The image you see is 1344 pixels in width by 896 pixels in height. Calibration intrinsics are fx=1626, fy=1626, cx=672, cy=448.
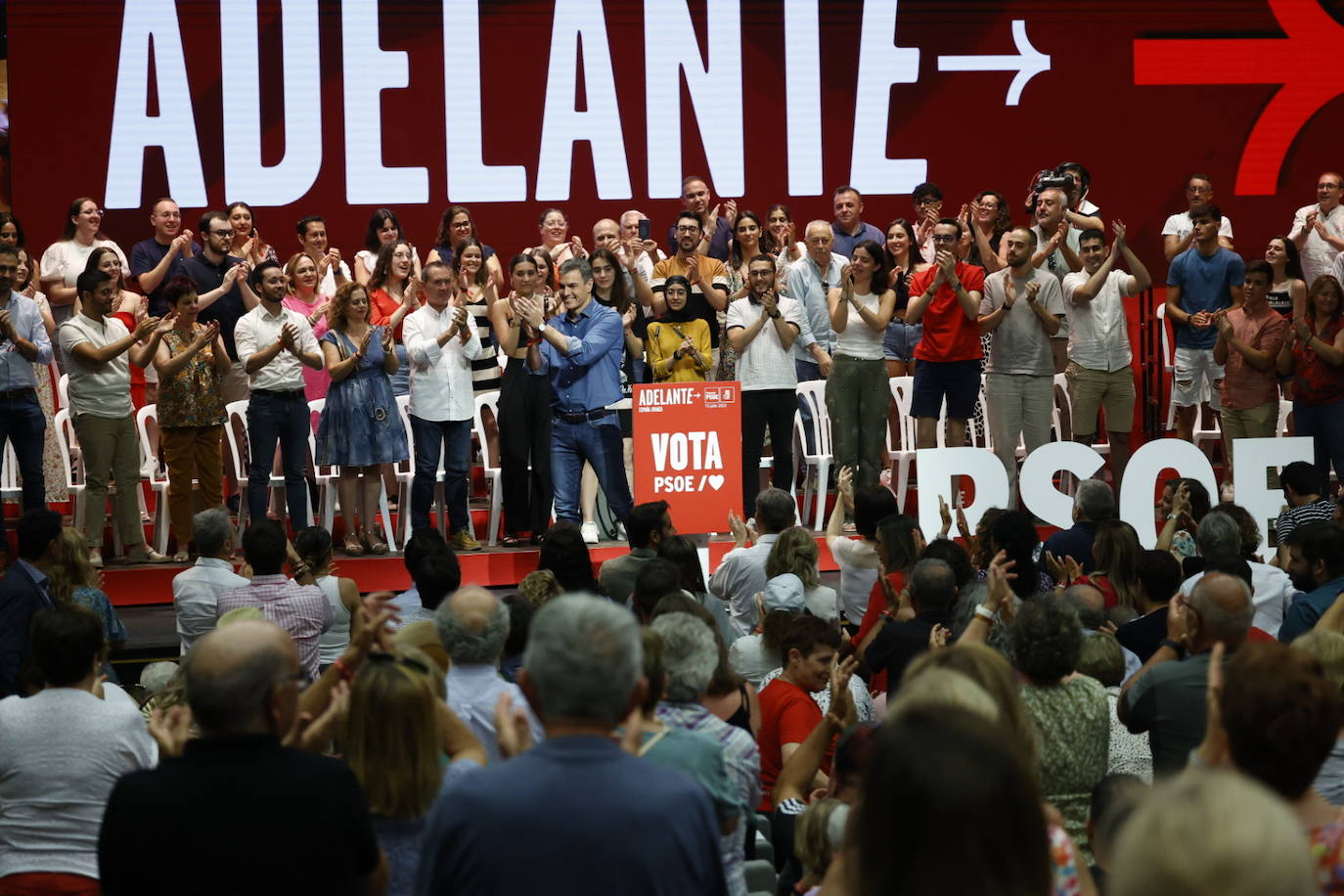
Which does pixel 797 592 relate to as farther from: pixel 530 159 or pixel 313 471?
pixel 530 159

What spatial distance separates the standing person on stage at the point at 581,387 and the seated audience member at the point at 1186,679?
512 cm

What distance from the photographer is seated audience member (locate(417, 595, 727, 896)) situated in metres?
2.30

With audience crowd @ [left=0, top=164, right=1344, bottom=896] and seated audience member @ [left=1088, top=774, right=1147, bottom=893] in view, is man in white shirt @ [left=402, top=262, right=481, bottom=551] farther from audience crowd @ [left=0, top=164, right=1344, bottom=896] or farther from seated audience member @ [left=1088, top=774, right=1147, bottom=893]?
seated audience member @ [left=1088, top=774, right=1147, bottom=893]

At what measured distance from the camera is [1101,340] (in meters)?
9.98

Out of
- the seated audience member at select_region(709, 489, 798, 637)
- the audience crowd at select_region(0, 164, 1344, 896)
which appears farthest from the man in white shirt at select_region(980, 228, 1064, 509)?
the seated audience member at select_region(709, 489, 798, 637)

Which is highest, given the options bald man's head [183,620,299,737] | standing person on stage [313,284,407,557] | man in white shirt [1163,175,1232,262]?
man in white shirt [1163,175,1232,262]

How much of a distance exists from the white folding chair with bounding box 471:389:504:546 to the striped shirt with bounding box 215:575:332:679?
3806mm

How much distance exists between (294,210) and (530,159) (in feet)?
6.12

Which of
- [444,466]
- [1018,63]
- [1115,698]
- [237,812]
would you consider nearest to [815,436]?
[444,466]

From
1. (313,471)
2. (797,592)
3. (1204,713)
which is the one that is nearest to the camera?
(1204,713)

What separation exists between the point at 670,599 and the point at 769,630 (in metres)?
0.30

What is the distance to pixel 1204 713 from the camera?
3.81 meters

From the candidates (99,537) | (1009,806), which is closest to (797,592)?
(1009,806)

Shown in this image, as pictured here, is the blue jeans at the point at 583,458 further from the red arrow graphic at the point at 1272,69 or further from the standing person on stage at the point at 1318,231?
the red arrow graphic at the point at 1272,69
